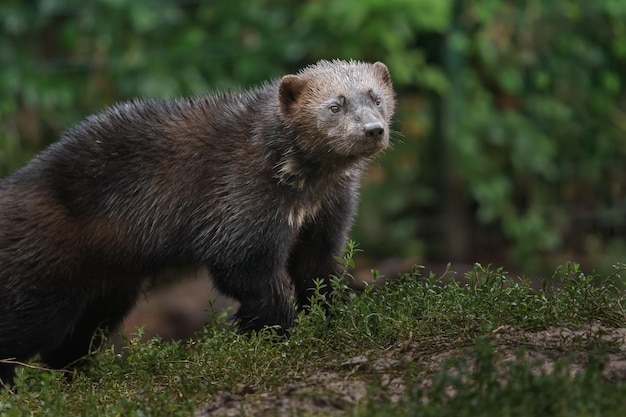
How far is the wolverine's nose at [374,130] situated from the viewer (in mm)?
6395

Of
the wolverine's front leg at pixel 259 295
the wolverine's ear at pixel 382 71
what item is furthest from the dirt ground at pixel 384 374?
the wolverine's ear at pixel 382 71

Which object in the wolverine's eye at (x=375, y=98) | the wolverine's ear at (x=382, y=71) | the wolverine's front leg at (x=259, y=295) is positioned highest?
the wolverine's ear at (x=382, y=71)

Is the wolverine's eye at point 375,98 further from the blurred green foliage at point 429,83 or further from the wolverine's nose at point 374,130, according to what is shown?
the blurred green foliage at point 429,83

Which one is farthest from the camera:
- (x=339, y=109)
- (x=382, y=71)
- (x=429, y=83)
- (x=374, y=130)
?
(x=429, y=83)

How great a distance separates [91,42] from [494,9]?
13.9ft

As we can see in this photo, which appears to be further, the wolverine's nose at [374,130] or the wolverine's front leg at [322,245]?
the wolverine's front leg at [322,245]

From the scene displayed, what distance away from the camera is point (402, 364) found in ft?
16.7

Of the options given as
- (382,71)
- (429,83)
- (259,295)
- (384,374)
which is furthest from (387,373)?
(429,83)

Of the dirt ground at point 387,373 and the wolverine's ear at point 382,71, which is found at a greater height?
the wolverine's ear at point 382,71

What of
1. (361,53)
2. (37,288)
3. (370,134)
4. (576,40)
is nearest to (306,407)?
(370,134)

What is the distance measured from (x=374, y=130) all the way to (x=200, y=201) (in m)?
1.12

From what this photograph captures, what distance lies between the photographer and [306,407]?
4738mm

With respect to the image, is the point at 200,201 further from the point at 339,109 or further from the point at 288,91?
the point at 339,109

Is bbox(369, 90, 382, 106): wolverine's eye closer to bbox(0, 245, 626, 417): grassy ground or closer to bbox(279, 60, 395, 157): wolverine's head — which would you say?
bbox(279, 60, 395, 157): wolverine's head
